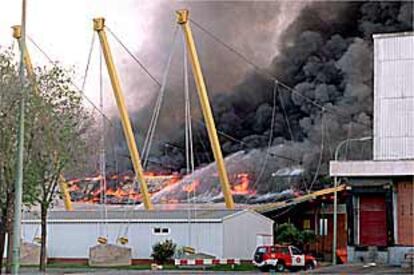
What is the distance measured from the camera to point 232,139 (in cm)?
14200

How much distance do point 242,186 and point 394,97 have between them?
5452 cm

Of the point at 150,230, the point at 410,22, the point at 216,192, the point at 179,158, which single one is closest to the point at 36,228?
the point at 150,230

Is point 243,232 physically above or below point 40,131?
below

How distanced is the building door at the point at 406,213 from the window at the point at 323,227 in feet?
60.0

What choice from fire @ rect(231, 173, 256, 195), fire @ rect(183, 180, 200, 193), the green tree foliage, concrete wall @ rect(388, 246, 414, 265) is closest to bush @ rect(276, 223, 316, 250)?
concrete wall @ rect(388, 246, 414, 265)

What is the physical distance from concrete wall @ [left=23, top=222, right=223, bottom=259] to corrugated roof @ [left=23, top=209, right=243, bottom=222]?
466 millimetres

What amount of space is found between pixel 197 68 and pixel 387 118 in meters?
16.8

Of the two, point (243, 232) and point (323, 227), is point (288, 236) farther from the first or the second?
point (323, 227)

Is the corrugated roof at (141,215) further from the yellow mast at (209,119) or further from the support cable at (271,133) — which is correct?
the support cable at (271,133)

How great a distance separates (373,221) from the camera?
68.9 m

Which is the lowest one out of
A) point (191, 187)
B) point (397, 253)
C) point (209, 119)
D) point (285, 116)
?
point (397, 253)

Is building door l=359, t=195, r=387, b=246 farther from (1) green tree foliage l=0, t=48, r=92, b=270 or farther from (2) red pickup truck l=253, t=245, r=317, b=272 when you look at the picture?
(1) green tree foliage l=0, t=48, r=92, b=270

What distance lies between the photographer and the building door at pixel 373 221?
68.3 meters

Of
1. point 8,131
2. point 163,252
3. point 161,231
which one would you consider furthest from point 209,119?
point 8,131
